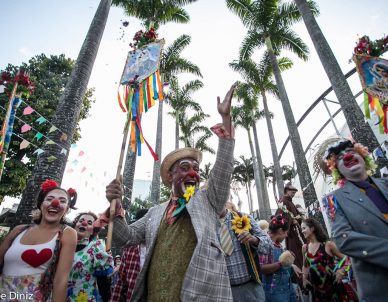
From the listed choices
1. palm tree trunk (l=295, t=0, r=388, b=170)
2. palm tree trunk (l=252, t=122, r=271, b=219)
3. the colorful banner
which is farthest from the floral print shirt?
palm tree trunk (l=252, t=122, r=271, b=219)

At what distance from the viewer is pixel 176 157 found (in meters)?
2.74

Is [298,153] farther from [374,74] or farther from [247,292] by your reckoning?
[247,292]

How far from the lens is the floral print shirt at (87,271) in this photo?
316 centimetres

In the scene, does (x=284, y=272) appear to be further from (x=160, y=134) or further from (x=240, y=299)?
(x=160, y=134)

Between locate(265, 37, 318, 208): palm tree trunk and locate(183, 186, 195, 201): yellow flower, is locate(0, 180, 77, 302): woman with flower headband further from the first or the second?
locate(265, 37, 318, 208): palm tree trunk

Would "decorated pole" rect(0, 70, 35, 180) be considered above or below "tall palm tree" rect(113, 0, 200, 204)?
below

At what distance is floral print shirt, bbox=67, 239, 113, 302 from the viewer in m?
3.16

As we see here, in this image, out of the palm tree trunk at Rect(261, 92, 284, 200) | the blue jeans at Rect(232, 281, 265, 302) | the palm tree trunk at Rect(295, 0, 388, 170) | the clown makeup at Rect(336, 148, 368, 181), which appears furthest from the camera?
the palm tree trunk at Rect(261, 92, 284, 200)

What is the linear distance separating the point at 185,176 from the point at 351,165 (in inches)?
65.0

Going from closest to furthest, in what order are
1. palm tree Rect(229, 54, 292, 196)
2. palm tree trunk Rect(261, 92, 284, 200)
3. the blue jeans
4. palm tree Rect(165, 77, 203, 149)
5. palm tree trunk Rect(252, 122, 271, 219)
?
the blue jeans → palm tree trunk Rect(261, 92, 284, 200) → palm tree Rect(229, 54, 292, 196) → palm tree trunk Rect(252, 122, 271, 219) → palm tree Rect(165, 77, 203, 149)

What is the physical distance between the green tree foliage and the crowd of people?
13258mm

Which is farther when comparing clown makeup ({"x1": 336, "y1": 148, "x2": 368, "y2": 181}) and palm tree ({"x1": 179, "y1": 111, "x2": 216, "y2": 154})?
palm tree ({"x1": 179, "y1": 111, "x2": 216, "y2": 154})

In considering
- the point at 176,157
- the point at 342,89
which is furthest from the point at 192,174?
the point at 342,89

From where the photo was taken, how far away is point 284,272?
3.72 metres
